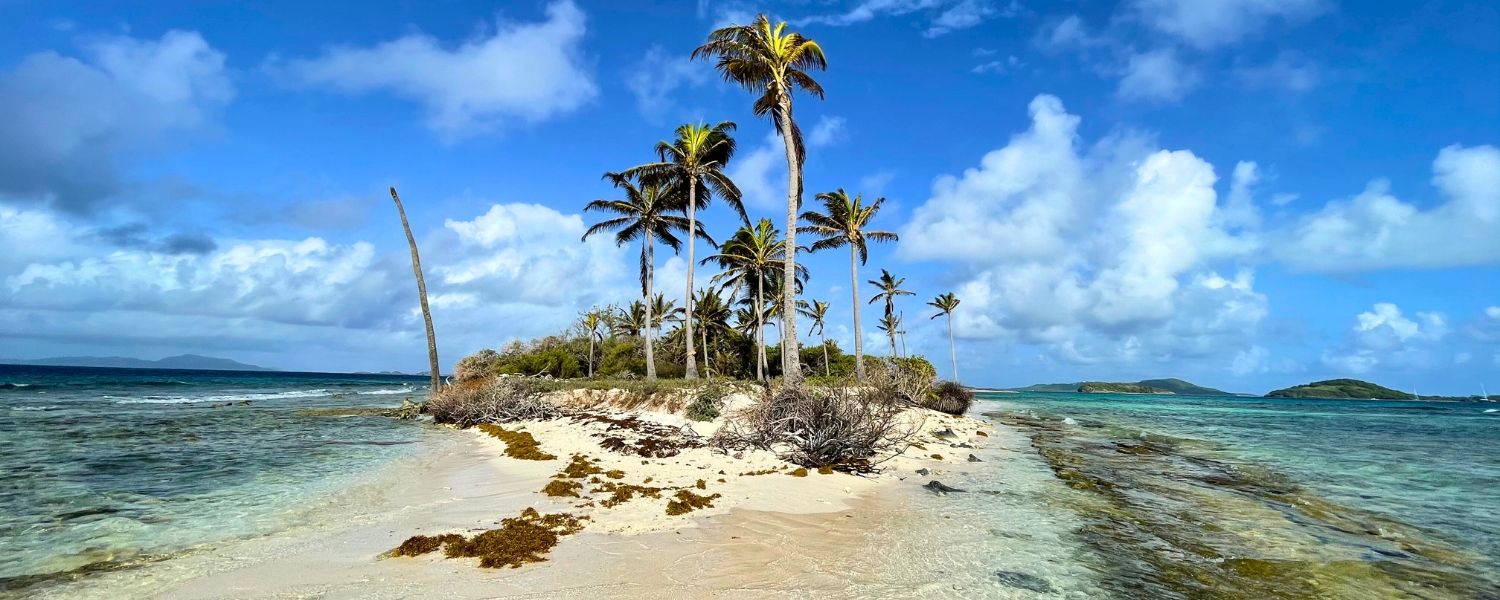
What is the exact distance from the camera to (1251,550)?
6.76 meters

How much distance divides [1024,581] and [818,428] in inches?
226

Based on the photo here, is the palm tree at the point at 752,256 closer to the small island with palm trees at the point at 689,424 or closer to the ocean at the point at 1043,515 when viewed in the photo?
the small island with palm trees at the point at 689,424

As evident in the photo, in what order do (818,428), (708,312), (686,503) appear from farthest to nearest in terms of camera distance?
(708,312) → (818,428) → (686,503)

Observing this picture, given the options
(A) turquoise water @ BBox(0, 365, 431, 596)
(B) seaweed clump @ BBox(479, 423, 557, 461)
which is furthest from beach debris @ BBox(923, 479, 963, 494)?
(A) turquoise water @ BBox(0, 365, 431, 596)

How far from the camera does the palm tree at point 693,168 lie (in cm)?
2866

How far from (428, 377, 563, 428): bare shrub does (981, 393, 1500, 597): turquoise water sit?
15.3 metres

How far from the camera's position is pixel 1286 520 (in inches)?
327

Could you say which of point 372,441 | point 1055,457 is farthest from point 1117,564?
point 372,441

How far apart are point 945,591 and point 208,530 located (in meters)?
7.74

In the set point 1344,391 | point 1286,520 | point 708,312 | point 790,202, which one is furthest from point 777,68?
point 1344,391

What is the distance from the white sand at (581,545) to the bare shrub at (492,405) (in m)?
9.62

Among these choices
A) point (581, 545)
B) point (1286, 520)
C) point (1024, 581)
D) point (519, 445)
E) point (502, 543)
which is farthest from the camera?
point (519, 445)

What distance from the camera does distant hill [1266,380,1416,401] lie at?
104188mm

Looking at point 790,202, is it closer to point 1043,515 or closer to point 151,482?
point 1043,515
